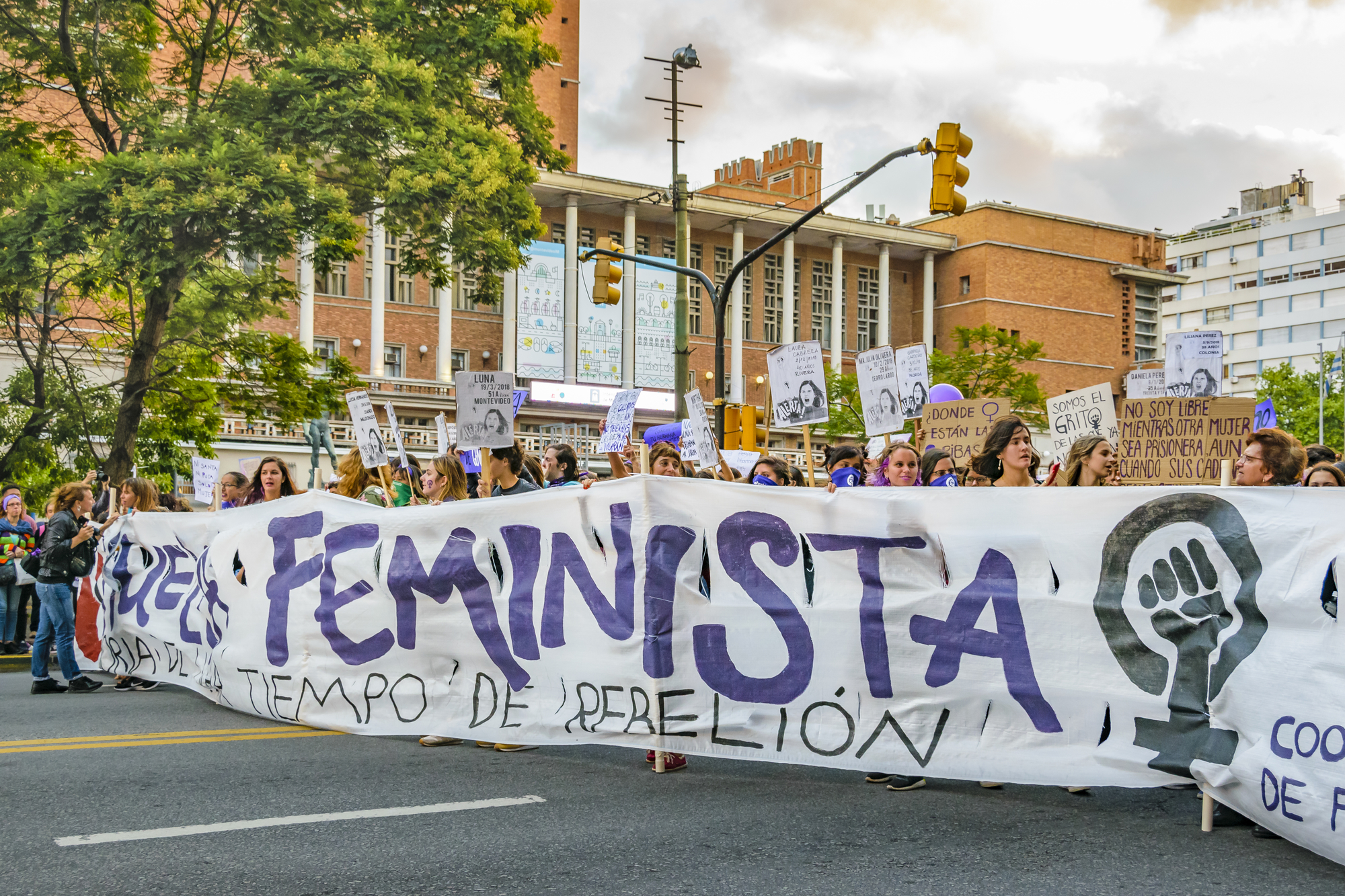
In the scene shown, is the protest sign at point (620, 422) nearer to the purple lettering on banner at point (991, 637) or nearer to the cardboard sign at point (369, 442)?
the cardboard sign at point (369, 442)

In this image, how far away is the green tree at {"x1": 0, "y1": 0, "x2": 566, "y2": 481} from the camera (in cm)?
1878

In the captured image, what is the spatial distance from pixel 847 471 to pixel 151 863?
575cm

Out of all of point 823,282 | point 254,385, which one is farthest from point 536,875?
point 823,282

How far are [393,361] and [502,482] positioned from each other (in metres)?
53.1

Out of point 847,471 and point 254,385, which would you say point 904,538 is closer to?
point 847,471

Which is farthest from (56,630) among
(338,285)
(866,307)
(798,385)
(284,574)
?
(866,307)

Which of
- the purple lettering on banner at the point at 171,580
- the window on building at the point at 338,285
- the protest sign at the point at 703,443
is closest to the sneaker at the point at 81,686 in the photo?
the purple lettering on banner at the point at 171,580

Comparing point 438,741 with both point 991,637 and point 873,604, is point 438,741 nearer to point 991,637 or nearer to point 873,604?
point 873,604

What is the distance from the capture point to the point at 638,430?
6419 cm

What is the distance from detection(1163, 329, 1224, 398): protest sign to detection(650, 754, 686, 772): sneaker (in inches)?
279

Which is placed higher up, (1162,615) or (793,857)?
(1162,615)

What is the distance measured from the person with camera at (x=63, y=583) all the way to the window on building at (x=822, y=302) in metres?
62.9

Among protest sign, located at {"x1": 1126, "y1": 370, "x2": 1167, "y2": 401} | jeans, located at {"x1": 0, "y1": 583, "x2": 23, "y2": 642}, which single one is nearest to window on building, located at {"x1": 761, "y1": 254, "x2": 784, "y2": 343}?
protest sign, located at {"x1": 1126, "y1": 370, "x2": 1167, "y2": 401}

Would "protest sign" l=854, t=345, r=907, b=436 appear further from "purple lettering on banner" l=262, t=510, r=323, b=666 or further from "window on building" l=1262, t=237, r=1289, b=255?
"window on building" l=1262, t=237, r=1289, b=255
